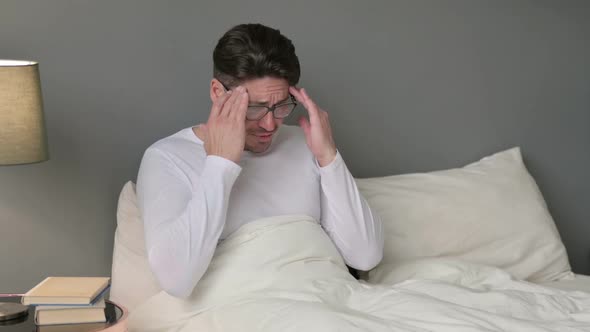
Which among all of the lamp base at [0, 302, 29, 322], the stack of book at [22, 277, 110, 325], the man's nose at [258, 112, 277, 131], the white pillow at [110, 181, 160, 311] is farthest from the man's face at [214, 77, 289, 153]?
the lamp base at [0, 302, 29, 322]

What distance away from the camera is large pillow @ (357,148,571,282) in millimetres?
2502

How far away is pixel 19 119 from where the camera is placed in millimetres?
1855

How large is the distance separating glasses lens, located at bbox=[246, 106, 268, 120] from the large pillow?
63 cm

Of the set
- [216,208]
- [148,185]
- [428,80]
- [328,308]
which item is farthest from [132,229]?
[428,80]

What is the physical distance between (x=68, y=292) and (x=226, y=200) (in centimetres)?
41

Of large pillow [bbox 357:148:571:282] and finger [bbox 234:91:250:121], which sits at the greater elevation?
finger [bbox 234:91:250:121]

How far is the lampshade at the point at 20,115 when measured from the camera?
183cm

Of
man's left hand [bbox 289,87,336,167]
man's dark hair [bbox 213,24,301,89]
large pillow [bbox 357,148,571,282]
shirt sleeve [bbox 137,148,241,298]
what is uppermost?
man's dark hair [bbox 213,24,301,89]

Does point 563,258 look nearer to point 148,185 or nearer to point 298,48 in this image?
point 298,48

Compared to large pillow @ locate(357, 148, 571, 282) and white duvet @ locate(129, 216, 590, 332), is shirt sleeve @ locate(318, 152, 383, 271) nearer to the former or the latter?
white duvet @ locate(129, 216, 590, 332)

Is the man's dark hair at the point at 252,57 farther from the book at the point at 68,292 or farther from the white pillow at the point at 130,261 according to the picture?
the book at the point at 68,292

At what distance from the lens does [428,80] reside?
9.23 feet

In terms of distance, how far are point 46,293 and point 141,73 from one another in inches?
32.5

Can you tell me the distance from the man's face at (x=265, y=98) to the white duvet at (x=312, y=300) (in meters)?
0.22
